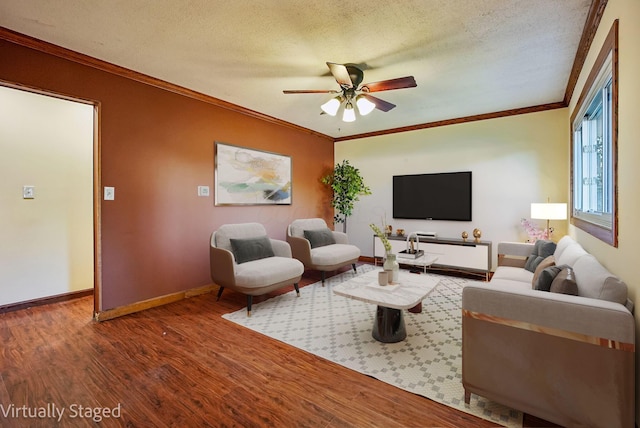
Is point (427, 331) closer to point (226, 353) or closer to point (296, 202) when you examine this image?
point (226, 353)

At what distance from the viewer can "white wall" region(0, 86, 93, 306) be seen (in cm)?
319

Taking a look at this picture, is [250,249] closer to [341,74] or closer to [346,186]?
[341,74]

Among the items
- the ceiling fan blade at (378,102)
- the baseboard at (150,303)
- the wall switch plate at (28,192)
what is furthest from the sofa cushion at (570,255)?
the wall switch plate at (28,192)

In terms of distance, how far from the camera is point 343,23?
2.23 m

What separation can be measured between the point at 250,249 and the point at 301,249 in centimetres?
89

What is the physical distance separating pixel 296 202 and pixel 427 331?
318 cm

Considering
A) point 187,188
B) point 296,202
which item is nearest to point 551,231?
point 296,202

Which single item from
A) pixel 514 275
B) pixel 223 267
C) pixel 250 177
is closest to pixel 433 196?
pixel 514 275

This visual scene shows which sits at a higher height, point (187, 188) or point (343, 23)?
point (343, 23)

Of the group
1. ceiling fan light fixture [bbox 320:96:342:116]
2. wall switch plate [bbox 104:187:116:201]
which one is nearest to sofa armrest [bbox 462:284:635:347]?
ceiling fan light fixture [bbox 320:96:342:116]

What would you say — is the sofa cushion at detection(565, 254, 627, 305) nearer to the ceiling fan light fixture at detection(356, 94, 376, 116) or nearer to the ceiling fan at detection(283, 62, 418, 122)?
the ceiling fan at detection(283, 62, 418, 122)

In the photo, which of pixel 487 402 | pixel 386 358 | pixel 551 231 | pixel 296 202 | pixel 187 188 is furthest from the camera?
pixel 296 202

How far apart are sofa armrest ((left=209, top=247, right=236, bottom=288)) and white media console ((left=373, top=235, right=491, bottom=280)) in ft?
7.24

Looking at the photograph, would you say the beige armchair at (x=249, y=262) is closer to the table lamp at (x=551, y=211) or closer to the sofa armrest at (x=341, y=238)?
the sofa armrest at (x=341, y=238)
